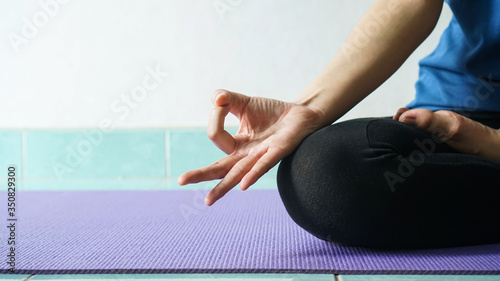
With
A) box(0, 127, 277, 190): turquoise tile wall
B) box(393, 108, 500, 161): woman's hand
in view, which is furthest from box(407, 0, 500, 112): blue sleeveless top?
box(0, 127, 277, 190): turquoise tile wall

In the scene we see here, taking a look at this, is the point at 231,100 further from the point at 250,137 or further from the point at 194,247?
the point at 194,247

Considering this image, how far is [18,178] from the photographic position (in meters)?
1.92

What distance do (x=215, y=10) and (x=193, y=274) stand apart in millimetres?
1358

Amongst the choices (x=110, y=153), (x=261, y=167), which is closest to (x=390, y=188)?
(x=261, y=167)

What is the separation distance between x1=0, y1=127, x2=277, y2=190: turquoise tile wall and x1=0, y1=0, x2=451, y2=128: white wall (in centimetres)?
5

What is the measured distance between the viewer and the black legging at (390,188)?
0.61 metres

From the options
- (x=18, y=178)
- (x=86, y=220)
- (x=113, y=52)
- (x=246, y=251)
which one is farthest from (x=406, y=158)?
(x=18, y=178)

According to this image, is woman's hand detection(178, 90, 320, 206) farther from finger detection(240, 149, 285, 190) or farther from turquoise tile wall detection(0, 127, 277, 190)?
turquoise tile wall detection(0, 127, 277, 190)

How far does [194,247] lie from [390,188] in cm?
28

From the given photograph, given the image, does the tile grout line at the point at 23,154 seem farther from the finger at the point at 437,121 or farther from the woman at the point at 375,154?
the finger at the point at 437,121

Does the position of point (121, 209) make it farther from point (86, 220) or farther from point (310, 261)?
point (310, 261)

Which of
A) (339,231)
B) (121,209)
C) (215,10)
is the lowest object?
(121,209)

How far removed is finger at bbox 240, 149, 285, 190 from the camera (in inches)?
22.5

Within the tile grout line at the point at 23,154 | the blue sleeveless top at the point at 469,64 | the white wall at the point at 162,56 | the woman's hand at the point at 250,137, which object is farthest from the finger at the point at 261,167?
the tile grout line at the point at 23,154
